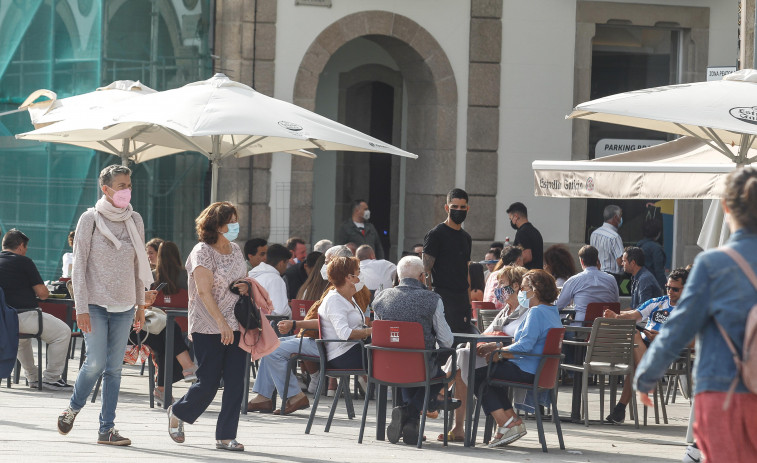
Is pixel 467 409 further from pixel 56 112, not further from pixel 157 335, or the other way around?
pixel 56 112

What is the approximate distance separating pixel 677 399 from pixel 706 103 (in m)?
4.20

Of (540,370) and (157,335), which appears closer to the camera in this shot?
(540,370)

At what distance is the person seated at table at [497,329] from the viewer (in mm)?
9672

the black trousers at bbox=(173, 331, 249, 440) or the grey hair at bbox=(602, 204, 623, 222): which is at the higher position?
the grey hair at bbox=(602, 204, 623, 222)

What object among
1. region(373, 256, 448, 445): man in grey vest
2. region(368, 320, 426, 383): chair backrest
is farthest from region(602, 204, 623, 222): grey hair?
region(368, 320, 426, 383): chair backrest

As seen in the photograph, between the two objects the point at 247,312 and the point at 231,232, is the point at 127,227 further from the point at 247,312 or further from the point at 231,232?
the point at 247,312

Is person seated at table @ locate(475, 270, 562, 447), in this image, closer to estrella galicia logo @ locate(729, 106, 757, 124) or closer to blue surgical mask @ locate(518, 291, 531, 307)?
blue surgical mask @ locate(518, 291, 531, 307)

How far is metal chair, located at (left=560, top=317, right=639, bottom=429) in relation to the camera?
35.3ft

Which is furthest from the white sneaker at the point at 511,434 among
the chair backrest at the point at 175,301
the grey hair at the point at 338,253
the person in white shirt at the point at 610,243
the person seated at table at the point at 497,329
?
the person in white shirt at the point at 610,243

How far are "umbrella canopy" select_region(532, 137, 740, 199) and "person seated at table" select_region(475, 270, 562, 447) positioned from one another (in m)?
1.85

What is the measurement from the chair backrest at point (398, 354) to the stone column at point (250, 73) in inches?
315

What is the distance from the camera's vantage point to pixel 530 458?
28.8 ft

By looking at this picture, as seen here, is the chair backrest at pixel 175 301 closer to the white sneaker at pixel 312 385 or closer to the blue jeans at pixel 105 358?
the white sneaker at pixel 312 385

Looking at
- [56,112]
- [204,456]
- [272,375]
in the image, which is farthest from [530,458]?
[56,112]
